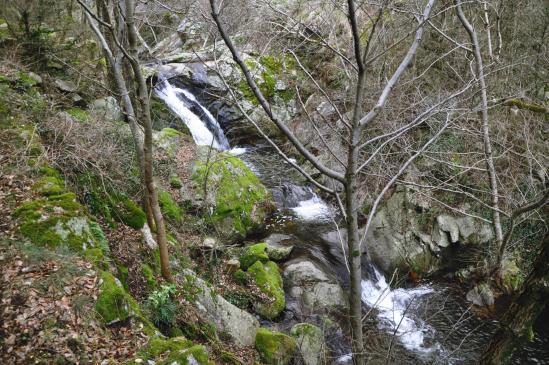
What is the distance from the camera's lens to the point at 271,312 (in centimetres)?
716

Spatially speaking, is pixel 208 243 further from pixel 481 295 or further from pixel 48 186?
pixel 481 295

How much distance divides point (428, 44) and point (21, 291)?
41.3 feet

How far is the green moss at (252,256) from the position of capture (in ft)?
25.9

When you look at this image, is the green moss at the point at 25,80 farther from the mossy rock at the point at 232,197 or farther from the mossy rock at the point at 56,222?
the mossy rock at the point at 232,197

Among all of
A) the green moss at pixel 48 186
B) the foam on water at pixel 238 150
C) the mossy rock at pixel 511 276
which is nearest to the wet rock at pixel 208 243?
the green moss at pixel 48 186

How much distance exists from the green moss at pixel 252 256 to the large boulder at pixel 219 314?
1.72m

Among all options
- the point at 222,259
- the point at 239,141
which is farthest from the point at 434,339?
the point at 239,141

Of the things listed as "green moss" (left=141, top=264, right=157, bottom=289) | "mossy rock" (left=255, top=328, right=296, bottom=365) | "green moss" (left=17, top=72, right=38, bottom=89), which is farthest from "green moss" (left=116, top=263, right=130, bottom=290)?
"green moss" (left=17, top=72, right=38, bottom=89)

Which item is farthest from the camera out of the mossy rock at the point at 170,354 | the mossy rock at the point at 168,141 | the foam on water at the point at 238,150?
the foam on water at the point at 238,150

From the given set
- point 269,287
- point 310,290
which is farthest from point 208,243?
point 310,290

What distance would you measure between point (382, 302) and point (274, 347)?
12.5ft

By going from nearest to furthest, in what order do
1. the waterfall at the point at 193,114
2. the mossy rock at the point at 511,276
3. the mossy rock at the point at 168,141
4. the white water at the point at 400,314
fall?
the white water at the point at 400,314
the mossy rock at the point at 511,276
the mossy rock at the point at 168,141
the waterfall at the point at 193,114

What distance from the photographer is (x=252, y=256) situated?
8000 millimetres

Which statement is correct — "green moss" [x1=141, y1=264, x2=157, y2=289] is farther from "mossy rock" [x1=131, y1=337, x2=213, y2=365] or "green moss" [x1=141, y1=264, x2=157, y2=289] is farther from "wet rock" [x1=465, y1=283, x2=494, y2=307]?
"wet rock" [x1=465, y1=283, x2=494, y2=307]
